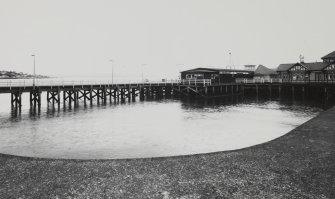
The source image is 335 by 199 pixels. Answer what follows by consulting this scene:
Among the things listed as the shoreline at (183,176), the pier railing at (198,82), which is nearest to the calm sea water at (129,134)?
the shoreline at (183,176)

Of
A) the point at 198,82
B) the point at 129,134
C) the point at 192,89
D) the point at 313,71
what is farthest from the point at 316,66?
the point at 129,134

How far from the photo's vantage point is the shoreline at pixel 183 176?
29.1 feet

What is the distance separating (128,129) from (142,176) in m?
14.5

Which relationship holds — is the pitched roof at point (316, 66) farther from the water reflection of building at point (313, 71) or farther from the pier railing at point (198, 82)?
the pier railing at point (198, 82)

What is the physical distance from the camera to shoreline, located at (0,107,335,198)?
8.86m

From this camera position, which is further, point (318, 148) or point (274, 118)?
point (274, 118)

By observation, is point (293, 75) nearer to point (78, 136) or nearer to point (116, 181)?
point (78, 136)

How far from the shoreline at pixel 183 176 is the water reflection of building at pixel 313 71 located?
61775 millimetres

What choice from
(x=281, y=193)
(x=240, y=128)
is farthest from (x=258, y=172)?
(x=240, y=128)

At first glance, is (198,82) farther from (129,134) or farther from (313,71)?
(129,134)

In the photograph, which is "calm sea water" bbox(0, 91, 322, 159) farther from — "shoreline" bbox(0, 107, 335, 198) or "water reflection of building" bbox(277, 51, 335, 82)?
"water reflection of building" bbox(277, 51, 335, 82)

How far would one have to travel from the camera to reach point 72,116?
31.1 meters

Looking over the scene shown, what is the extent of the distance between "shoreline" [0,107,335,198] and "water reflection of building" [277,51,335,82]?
203ft

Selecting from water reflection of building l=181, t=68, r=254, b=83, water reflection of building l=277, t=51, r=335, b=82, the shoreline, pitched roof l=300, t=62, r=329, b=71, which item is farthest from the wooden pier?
the shoreline
